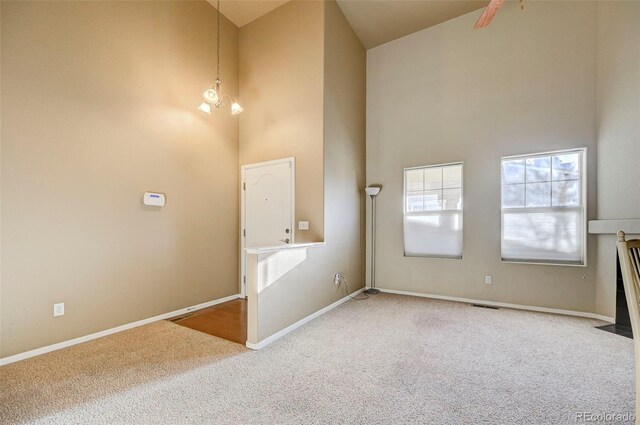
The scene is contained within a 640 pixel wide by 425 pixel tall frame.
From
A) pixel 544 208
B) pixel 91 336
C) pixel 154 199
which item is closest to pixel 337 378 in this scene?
pixel 91 336

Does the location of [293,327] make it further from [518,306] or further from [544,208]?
[544,208]

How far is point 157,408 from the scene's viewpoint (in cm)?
187

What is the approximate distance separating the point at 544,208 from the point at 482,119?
153 centimetres

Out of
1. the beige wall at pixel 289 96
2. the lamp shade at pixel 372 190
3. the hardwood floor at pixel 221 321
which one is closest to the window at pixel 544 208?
the lamp shade at pixel 372 190

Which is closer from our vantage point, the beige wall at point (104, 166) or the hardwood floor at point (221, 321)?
the beige wall at point (104, 166)

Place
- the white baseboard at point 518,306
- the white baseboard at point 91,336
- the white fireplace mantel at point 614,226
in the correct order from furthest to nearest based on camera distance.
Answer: the white baseboard at point 518,306
the white fireplace mantel at point 614,226
the white baseboard at point 91,336

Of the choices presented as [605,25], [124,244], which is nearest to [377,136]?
[605,25]

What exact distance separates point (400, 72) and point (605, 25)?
2534 millimetres

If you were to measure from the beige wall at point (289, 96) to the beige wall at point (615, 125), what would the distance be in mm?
3435

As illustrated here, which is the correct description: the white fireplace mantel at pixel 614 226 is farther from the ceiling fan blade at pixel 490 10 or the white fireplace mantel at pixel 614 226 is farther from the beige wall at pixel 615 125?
the ceiling fan blade at pixel 490 10

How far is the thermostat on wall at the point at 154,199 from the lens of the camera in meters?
3.44

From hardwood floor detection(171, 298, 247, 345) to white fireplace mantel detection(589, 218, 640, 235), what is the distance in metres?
4.19

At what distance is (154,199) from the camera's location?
3.51 metres

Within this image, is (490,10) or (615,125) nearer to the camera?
(490,10)
